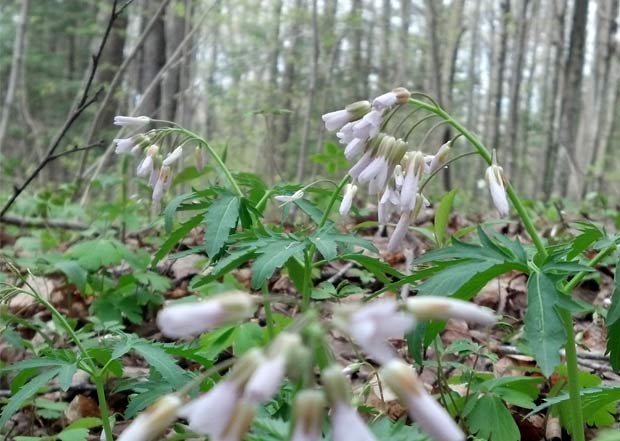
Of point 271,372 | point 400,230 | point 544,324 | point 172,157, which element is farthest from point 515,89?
point 271,372

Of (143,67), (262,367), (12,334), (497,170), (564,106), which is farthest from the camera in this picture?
(564,106)

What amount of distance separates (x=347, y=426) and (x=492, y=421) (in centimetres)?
127

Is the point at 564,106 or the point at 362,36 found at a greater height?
the point at 362,36

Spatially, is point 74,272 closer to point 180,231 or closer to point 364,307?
point 180,231

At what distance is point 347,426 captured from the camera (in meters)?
0.88

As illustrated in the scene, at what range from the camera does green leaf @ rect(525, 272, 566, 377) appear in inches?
56.9

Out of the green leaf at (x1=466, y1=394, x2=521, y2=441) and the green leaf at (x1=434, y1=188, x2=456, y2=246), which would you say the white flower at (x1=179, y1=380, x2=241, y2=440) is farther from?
the green leaf at (x1=434, y1=188, x2=456, y2=246)

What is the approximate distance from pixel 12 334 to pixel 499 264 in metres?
1.78

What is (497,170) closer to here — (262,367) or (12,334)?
(262,367)

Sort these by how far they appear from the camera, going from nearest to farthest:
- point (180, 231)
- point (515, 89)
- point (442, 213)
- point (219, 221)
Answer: point (219, 221)
point (180, 231)
point (442, 213)
point (515, 89)

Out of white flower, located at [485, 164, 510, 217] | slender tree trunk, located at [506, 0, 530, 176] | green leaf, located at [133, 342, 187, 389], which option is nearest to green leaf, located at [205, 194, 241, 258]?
green leaf, located at [133, 342, 187, 389]

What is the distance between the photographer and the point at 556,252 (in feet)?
5.66

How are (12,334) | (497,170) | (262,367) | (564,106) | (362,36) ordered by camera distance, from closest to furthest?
(262,367) → (497,170) → (12,334) → (564,106) → (362,36)

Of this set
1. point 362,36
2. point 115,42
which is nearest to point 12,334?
point 115,42
